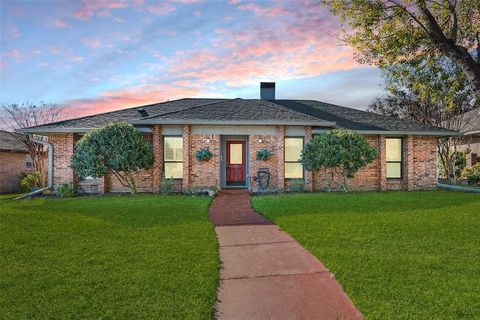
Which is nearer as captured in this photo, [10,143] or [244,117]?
Answer: [244,117]

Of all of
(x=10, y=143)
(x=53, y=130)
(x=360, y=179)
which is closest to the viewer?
(x=53, y=130)

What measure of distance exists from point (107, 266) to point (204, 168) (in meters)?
9.80

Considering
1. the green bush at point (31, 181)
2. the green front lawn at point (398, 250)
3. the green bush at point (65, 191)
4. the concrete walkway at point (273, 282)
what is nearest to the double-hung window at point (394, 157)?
the green front lawn at point (398, 250)

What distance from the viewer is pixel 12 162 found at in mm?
21172

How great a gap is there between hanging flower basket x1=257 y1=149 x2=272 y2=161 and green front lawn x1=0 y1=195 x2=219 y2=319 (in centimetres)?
618

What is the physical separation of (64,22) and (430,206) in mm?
12464

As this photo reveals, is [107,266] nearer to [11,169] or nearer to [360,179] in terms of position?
[360,179]

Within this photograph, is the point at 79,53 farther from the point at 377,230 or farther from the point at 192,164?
the point at 377,230

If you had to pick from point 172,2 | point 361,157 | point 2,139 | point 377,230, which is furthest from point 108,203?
point 2,139

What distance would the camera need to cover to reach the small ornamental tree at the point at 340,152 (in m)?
13.2

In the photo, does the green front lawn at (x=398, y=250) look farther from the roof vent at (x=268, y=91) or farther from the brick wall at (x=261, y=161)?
the roof vent at (x=268, y=91)

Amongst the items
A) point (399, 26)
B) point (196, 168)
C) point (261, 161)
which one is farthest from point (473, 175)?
point (196, 168)

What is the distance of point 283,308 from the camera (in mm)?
3625

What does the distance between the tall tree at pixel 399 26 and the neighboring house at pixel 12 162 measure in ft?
65.3
